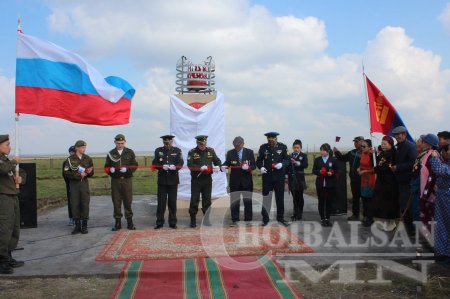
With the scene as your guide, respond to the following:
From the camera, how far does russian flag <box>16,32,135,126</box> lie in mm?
6305

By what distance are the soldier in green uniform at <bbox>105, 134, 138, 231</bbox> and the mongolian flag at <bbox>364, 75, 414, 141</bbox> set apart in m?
4.42

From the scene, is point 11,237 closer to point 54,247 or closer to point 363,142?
point 54,247

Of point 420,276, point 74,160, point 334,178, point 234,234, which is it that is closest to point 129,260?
point 234,234

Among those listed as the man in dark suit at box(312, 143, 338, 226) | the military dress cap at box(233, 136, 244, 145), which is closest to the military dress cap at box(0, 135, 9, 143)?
the military dress cap at box(233, 136, 244, 145)

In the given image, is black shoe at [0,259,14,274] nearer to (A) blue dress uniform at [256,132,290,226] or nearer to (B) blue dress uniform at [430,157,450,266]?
Result: (A) blue dress uniform at [256,132,290,226]

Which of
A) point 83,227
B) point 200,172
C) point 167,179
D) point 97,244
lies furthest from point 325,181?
point 83,227

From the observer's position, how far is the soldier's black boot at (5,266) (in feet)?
16.8

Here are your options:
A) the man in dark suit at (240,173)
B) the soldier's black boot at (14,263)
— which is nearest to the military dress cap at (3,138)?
the soldier's black boot at (14,263)

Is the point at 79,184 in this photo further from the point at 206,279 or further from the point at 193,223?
the point at 206,279

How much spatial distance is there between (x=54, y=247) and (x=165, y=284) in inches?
107

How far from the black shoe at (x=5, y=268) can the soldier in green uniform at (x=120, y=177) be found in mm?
2660

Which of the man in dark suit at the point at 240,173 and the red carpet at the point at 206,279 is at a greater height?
the man in dark suit at the point at 240,173

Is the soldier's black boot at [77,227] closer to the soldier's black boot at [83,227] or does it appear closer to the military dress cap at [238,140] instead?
the soldier's black boot at [83,227]

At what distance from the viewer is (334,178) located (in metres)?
8.08
